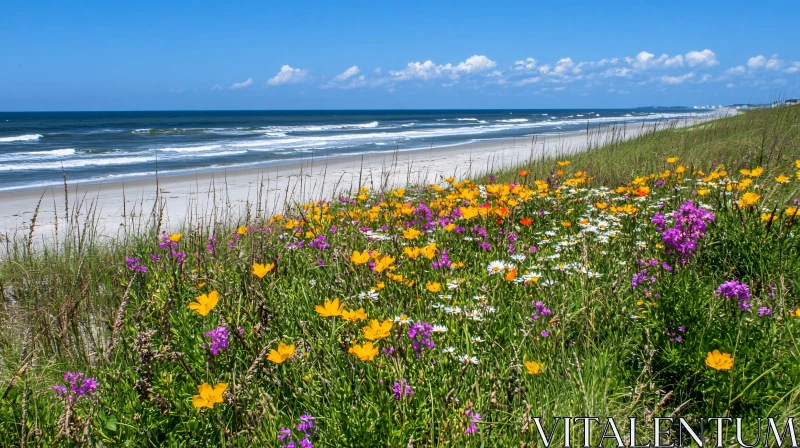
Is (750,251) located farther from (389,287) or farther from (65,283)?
(65,283)

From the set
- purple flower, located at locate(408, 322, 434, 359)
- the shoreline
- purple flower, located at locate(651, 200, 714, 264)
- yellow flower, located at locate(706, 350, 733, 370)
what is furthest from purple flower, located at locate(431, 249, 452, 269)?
the shoreline

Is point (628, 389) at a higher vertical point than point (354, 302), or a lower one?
lower

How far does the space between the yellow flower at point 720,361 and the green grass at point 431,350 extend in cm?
7

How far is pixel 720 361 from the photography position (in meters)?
1.83

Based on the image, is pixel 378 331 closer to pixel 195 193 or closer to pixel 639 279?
pixel 639 279

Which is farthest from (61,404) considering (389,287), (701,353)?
(701,353)

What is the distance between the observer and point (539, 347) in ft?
7.25

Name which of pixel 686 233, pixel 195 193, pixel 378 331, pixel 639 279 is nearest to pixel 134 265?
pixel 378 331

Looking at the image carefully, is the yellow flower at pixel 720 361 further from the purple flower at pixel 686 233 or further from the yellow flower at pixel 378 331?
the yellow flower at pixel 378 331

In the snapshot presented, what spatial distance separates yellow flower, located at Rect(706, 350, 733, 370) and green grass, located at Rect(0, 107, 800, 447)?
74 millimetres

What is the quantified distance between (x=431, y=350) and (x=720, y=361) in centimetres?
97

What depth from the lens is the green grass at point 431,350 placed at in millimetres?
1854

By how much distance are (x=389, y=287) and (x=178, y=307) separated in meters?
1.07

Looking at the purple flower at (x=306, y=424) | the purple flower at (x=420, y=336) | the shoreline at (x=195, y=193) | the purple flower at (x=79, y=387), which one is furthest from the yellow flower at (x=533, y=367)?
the shoreline at (x=195, y=193)
